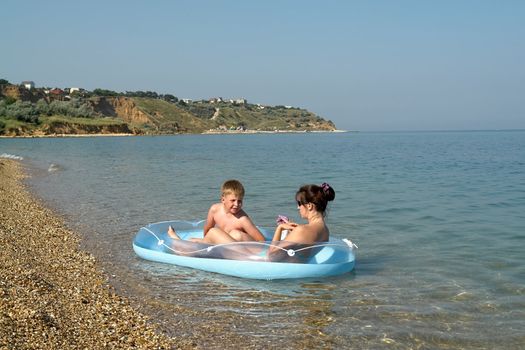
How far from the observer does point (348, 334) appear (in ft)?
17.6

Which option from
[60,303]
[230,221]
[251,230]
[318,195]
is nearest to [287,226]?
[251,230]

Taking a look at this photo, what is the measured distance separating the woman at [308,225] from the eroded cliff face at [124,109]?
12207 cm

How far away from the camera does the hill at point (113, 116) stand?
86.3m

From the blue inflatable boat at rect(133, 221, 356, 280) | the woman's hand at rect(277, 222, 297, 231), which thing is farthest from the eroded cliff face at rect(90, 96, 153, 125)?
the woman's hand at rect(277, 222, 297, 231)

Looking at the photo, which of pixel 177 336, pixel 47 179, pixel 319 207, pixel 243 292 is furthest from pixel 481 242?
Answer: pixel 47 179

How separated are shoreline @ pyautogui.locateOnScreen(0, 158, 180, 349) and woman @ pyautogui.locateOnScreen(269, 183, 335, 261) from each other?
229 centimetres

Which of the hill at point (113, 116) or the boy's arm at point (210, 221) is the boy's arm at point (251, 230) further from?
the hill at point (113, 116)

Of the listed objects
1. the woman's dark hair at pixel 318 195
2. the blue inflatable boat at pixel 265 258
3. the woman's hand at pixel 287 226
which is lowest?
the blue inflatable boat at pixel 265 258

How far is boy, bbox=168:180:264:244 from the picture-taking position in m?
7.77

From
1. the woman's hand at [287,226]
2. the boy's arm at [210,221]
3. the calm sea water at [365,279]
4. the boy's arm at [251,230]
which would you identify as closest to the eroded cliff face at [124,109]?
the calm sea water at [365,279]

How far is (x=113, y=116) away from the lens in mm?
123438

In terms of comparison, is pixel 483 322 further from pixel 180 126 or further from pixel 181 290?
pixel 180 126

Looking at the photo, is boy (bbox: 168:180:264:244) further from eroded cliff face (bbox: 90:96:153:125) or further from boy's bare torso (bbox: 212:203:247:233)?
eroded cliff face (bbox: 90:96:153:125)

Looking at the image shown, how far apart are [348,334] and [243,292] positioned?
1836mm
